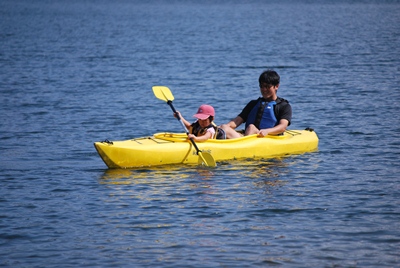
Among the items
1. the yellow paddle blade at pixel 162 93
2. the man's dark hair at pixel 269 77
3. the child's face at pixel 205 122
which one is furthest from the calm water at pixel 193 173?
the yellow paddle blade at pixel 162 93

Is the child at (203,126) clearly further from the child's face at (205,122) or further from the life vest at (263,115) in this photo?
the life vest at (263,115)

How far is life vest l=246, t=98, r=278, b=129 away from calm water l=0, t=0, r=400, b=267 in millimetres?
699

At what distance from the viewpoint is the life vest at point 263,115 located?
39.4 feet

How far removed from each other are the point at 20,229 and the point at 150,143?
304 centimetres

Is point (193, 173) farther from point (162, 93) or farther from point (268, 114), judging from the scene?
point (162, 93)

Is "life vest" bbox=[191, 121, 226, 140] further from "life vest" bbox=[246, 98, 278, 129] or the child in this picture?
"life vest" bbox=[246, 98, 278, 129]

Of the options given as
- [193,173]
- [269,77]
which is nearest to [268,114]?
[269,77]

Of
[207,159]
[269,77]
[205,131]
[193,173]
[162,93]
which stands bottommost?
[193,173]

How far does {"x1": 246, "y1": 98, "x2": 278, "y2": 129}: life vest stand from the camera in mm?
12000

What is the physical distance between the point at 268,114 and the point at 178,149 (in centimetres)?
168

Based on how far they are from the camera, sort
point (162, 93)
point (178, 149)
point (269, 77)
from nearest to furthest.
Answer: point (178, 149), point (269, 77), point (162, 93)

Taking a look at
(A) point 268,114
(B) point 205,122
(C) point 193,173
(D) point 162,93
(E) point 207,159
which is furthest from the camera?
(D) point 162,93

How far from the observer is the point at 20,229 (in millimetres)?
8578

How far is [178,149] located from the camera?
11.2m
